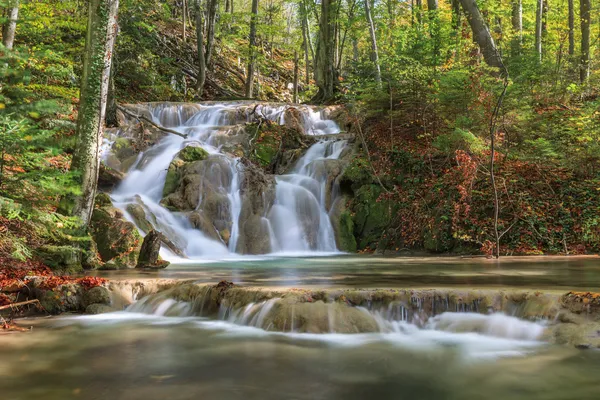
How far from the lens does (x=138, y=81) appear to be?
23781 mm

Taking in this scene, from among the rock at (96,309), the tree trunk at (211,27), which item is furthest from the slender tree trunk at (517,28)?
the rock at (96,309)

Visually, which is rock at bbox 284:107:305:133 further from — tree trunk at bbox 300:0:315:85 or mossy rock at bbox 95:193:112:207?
tree trunk at bbox 300:0:315:85

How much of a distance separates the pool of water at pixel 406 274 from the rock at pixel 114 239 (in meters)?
0.88

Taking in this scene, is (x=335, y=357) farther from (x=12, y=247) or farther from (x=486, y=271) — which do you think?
(x=12, y=247)

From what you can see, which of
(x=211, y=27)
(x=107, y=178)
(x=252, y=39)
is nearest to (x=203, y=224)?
(x=107, y=178)

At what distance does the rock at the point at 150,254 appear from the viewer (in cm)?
933

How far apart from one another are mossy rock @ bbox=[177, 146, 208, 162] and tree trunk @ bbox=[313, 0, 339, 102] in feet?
31.8

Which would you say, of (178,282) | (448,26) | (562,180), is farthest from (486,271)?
(448,26)

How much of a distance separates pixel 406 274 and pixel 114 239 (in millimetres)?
5753

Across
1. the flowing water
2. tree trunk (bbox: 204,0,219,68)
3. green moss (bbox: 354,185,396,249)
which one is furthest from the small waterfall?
tree trunk (bbox: 204,0,219,68)

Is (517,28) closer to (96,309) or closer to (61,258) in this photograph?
(61,258)

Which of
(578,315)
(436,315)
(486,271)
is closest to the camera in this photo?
(578,315)

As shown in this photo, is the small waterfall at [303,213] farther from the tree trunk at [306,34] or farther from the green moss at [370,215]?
the tree trunk at [306,34]

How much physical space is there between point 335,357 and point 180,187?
10.0 metres
